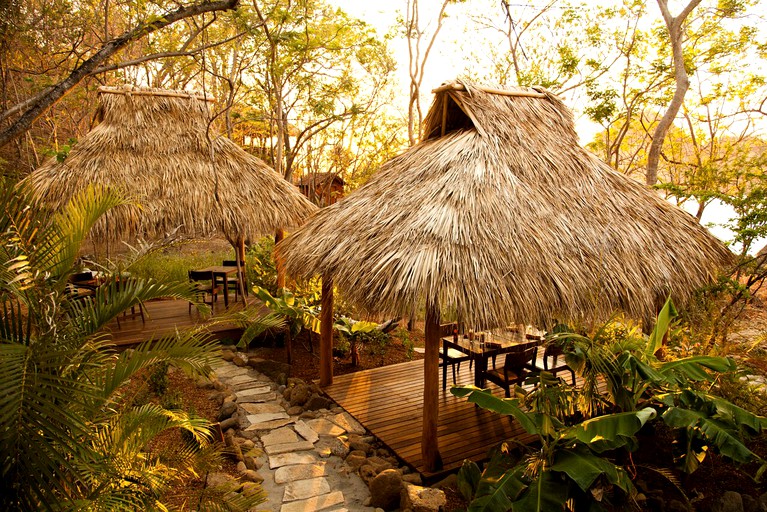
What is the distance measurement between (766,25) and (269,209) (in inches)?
444

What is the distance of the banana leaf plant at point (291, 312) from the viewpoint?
6.43 metres

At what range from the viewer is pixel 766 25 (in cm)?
988

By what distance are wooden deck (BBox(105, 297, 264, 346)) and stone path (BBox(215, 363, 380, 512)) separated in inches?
54.3

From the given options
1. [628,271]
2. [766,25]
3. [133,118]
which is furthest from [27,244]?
[766,25]

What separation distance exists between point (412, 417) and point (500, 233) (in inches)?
94.2

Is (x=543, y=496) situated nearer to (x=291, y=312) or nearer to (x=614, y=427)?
(x=614, y=427)

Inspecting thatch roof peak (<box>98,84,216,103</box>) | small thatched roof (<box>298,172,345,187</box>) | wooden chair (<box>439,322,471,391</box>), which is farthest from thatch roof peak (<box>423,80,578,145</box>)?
small thatched roof (<box>298,172,345,187</box>)

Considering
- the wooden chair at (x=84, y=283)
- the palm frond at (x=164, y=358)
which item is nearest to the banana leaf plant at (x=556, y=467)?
the palm frond at (x=164, y=358)

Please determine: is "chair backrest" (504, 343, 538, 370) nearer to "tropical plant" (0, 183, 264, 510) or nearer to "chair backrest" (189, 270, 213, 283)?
"tropical plant" (0, 183, 264, 510)

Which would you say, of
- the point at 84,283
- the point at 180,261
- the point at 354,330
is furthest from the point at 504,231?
the point at 180,261

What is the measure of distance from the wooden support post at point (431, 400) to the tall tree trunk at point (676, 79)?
6736 mm

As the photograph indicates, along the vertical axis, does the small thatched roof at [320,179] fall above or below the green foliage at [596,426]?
above

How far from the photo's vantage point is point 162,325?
7.68 metres

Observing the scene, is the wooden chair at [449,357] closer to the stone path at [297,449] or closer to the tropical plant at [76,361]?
the stone path at [297,449]
